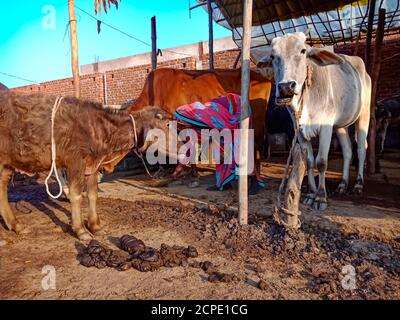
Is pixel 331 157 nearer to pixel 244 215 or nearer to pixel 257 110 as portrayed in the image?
pixel 257 110


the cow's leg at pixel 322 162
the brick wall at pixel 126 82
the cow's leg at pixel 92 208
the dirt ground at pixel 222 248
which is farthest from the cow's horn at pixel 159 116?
the brick wall at pixel 126 82

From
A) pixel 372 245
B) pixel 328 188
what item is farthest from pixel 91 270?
pixel 328 188

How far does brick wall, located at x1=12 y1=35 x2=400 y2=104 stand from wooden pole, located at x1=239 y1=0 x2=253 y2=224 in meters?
5.93

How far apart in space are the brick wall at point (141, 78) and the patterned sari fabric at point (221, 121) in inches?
160

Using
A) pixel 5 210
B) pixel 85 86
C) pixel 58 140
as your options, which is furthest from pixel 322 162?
pixel 85 86

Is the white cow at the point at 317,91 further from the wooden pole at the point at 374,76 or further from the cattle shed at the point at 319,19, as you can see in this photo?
the cattle shed at the point at 319,19

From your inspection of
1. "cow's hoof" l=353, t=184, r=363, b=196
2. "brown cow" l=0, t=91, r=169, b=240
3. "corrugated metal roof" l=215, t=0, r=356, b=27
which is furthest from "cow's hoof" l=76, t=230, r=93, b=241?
"corrugated metal roof" l=215, t=0, r=356, b=27

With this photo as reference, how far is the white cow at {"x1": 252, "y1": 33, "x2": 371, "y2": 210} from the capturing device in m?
3.84

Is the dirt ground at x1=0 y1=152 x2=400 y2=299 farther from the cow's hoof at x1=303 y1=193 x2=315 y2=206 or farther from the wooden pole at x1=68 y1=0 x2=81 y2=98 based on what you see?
the wooden pole at x1=68 y1=0 x2=81 y2=98

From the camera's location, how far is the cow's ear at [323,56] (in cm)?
411

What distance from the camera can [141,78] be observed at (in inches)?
531

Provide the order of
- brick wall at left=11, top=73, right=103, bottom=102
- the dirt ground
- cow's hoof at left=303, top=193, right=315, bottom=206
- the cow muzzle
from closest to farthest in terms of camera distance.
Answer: the dirt ground
the cow muzzle
cow's hoof at left=303, top=193, right=315, bottom=206
brick wall at left=11, top=73, right=103, bottom=102

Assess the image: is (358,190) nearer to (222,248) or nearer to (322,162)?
(322,162)

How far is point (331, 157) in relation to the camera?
909 centimetres
